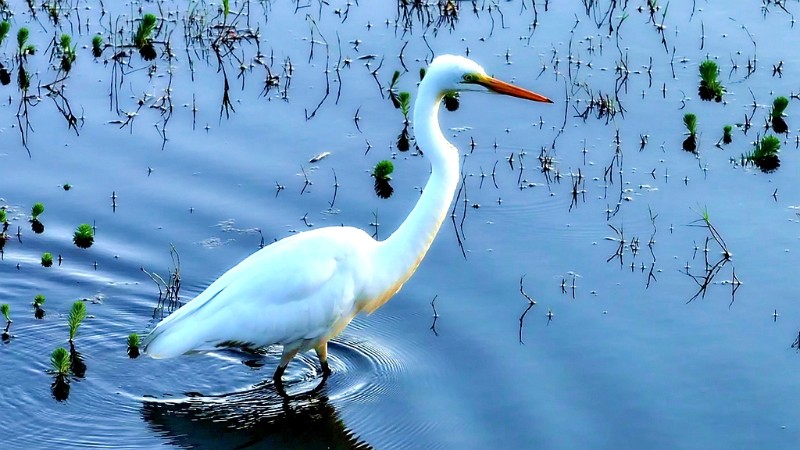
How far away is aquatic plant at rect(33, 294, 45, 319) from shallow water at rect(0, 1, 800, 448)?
45 millimetres

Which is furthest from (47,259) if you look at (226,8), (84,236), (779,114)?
(779,114)

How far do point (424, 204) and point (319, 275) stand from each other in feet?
1.95

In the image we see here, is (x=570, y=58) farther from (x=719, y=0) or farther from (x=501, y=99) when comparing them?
(x=719, y=0)

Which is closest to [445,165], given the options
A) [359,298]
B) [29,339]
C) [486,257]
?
[359,298]

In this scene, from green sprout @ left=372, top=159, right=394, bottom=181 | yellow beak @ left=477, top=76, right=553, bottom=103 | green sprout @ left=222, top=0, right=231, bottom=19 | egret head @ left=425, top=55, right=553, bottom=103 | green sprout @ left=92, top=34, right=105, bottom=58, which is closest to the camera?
egret head @ left=425, top=55, right=553, bottom=103

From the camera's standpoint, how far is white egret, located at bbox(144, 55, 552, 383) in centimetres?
598

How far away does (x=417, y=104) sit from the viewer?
598cm

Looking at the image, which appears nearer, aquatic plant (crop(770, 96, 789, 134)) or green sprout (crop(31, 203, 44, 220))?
green sprout (crop(31, 203, 44, 220))

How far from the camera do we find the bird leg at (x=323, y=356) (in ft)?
20.7

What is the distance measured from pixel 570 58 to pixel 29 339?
4946 millimetres

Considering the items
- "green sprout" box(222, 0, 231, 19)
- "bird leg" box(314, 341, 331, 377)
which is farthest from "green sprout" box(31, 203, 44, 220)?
"green sprout" box(222, 0, 231, 19)

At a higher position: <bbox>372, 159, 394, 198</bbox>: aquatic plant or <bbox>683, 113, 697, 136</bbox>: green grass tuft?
<bbox>683, 113, 697, 136</bbox>: green grass tuft

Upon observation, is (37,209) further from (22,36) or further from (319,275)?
(22,36)

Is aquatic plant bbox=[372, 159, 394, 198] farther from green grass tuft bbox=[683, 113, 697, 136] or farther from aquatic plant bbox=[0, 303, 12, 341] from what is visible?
aquatic plant bbox=[0, 303, 12, 341]
